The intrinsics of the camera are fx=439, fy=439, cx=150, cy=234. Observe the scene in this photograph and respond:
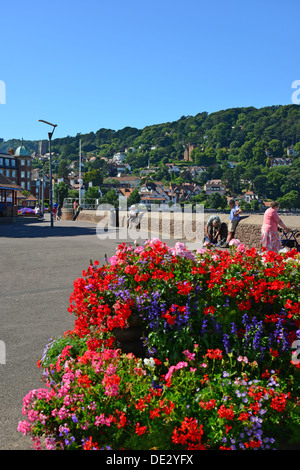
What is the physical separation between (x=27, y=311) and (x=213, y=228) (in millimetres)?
8595

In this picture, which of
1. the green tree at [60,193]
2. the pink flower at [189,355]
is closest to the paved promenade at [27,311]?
the pink flower at [189,355]

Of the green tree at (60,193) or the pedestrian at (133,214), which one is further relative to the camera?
the green tree at (60,193)

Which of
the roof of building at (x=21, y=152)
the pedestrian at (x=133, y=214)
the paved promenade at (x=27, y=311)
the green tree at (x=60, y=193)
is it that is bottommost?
→ the paved promenade at (x=27, y=311)

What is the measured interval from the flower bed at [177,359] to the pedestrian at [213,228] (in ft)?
30.8

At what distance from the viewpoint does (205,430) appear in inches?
111

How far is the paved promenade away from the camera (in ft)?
12.2

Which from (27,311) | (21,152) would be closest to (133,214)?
(27,311)

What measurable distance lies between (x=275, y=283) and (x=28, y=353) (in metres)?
2.82

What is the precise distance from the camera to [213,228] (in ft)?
46.9

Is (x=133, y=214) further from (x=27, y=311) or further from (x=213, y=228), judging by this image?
(x=27, y=311)

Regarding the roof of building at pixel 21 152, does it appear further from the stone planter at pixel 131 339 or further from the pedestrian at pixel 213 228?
the stone planter at pixel 131 339

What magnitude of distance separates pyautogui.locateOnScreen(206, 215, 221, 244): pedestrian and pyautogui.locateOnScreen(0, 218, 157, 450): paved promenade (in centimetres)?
328

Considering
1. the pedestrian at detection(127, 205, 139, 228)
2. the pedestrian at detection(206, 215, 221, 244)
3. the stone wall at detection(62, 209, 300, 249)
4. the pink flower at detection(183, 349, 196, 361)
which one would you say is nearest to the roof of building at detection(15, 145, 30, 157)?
the stone wall at detection(62, 209, 300, 249)

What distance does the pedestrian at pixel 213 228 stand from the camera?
14.1 m
